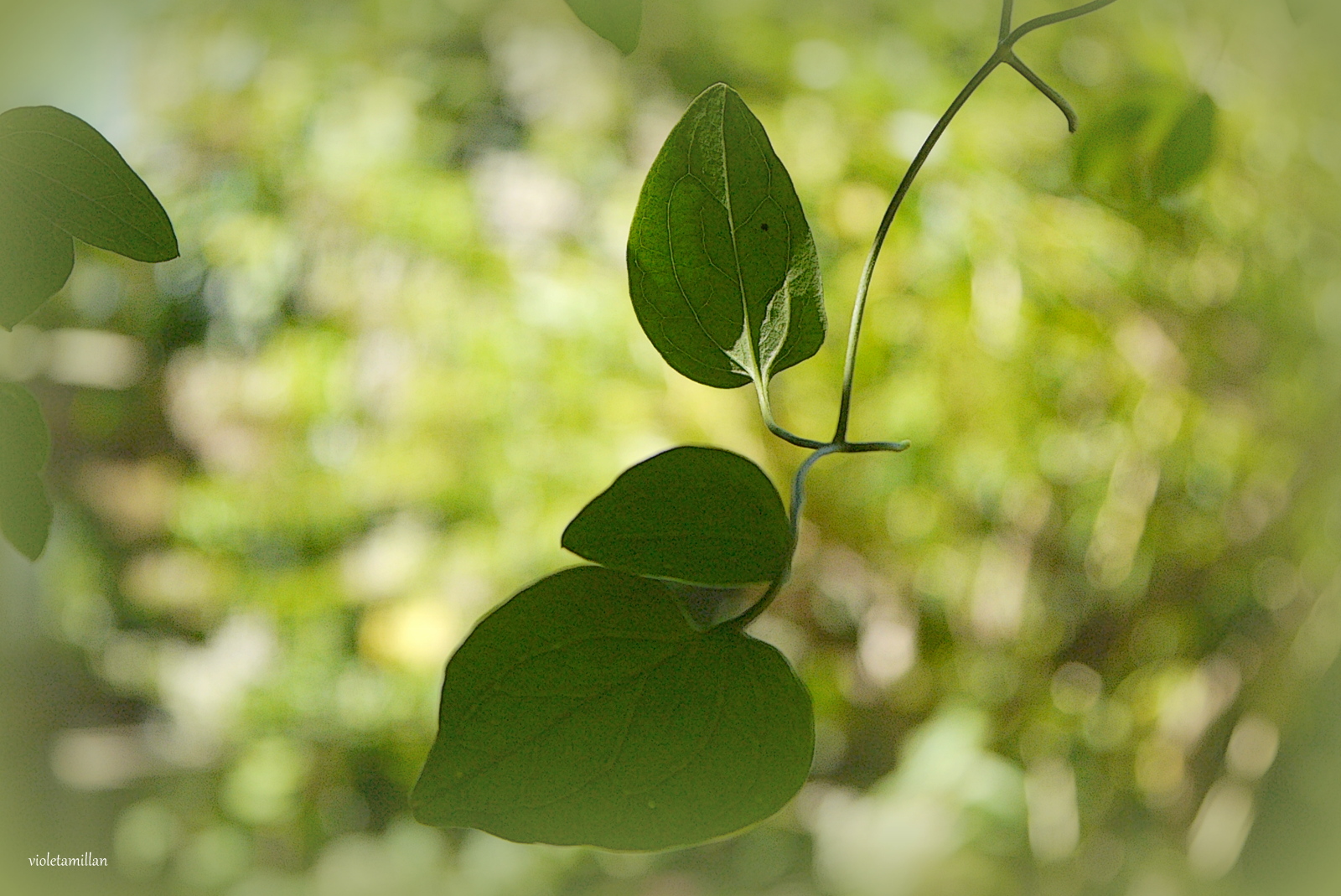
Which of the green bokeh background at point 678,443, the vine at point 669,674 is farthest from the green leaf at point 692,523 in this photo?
the green bokeh background at point 678,443

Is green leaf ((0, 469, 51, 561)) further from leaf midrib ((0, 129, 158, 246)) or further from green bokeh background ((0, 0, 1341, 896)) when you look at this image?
green bokeh background ((0, 0, 1341, 896))

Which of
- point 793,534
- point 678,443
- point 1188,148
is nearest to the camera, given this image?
point 793,534

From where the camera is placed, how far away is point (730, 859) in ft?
1.41

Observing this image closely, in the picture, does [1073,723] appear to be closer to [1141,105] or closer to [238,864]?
[1141,105]

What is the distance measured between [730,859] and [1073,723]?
0.19 metres

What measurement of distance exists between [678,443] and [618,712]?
375 mm

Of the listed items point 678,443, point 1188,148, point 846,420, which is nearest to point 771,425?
point 846,420

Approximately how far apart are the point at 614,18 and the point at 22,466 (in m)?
0.08

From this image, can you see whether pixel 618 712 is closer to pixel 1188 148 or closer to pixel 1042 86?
pixel 1042 86

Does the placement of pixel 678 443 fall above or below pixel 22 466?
below

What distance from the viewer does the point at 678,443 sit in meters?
0.44

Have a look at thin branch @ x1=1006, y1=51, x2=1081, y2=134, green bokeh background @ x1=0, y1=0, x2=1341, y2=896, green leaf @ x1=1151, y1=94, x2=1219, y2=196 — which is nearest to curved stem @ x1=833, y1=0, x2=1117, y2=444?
thin branch @ x1=1006, y1=51, x2=1081, y2=134

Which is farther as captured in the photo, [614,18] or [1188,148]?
[1188,148]

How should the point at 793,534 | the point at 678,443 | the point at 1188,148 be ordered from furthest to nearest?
the point at 678,443, the point at 1188,148, the point at 793,534
